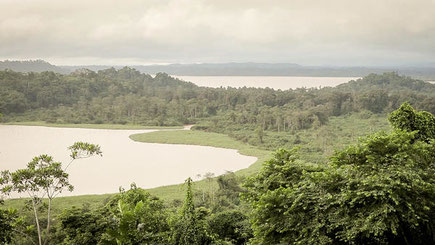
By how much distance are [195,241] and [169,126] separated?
5142 cm

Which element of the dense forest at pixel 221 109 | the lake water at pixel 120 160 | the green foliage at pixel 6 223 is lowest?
the lake water at pixel 120 160

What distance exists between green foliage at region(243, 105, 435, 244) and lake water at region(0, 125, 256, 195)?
19219 millimetres

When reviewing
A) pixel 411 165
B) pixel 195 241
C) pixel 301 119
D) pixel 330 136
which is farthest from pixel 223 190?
pixel 301 119

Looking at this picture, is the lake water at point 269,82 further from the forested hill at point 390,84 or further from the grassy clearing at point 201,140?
the grassy clearing at point 201,140

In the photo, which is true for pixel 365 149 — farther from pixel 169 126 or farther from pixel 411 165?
pixel 169 126

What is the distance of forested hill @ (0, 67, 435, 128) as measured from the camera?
59500 millimetres

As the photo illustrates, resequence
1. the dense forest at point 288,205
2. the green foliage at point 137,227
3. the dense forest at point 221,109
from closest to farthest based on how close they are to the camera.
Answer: the dense forest at point 288,205
the green foliage at point 137,227
the dense forest at point 221,109

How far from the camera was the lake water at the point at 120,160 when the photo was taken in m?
28.7

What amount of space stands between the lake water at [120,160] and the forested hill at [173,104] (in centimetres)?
1548

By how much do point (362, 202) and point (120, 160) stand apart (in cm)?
2911

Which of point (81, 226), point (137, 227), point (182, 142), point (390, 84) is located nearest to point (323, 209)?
point (137, 227)

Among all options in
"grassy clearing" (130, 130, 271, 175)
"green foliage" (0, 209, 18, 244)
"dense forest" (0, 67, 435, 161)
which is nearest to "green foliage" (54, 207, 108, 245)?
"green foliage" (0, 209, 18, 244)

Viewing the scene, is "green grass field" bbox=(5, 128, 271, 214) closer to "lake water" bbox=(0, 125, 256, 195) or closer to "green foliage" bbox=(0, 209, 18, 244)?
"lake water" bbox=(0, 125, 256, 195)

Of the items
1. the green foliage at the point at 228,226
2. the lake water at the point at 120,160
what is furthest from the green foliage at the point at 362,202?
the lake water at the point at 120,160
